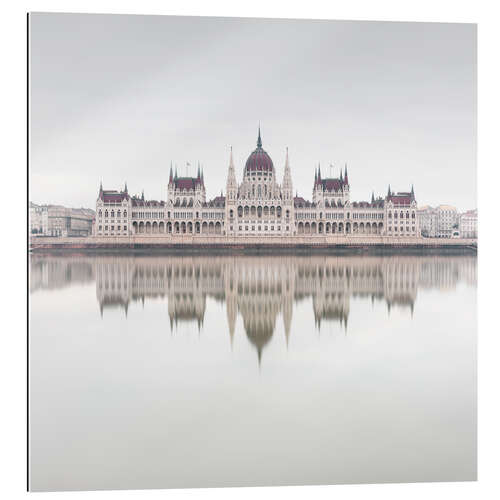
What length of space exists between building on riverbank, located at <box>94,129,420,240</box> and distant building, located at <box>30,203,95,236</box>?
0.31 meters

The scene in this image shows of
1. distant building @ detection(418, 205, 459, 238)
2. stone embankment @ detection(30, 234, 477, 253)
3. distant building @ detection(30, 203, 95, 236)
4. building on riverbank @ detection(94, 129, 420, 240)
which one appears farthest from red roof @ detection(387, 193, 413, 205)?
distant building @ detection(30, 203, 95, 236)

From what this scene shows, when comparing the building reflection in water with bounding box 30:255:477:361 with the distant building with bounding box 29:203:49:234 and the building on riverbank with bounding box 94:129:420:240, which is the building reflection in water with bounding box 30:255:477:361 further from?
the building on riverbank with bounding box 94:129:420:240

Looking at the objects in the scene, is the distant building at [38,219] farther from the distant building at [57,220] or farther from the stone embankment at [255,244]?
the stone embankment at [255,244]

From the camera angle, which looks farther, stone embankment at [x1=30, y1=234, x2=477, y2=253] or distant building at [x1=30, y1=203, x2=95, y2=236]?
stone embankment at [x1=30, y1=234, x2=477, y2=253]

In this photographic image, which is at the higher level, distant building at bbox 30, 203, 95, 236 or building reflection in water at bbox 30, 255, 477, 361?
distant building at bbox 30, 203, 95, 236

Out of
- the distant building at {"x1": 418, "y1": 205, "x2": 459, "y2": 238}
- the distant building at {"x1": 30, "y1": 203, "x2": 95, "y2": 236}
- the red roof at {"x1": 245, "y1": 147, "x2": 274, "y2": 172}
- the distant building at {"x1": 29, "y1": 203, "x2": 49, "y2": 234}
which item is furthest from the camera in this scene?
the red roof at {"x1": 245, "y1": 147, "x2": 274, "y2": 172}

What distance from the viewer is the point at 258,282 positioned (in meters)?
7.99

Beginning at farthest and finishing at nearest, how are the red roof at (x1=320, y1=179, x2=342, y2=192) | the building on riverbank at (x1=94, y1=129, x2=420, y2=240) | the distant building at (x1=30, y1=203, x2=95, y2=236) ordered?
the red roof at (x1=320, y1=179, x2=342, y2=192)
the building on riverbank at (x1=94, y1=129, x2=420, y2=240)
the distant building at (x1=30, y1=203, x2=95, y2=236)

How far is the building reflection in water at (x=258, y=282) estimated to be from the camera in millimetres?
5785

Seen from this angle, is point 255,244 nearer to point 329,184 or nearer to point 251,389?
point 329,184

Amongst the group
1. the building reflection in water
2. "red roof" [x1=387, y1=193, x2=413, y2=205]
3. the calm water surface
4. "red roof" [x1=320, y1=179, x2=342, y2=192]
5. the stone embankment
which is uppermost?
"red roof" [x1=320, y1=179, x2=342, y2=192]

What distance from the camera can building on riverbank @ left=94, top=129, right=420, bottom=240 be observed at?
7.85 meters
